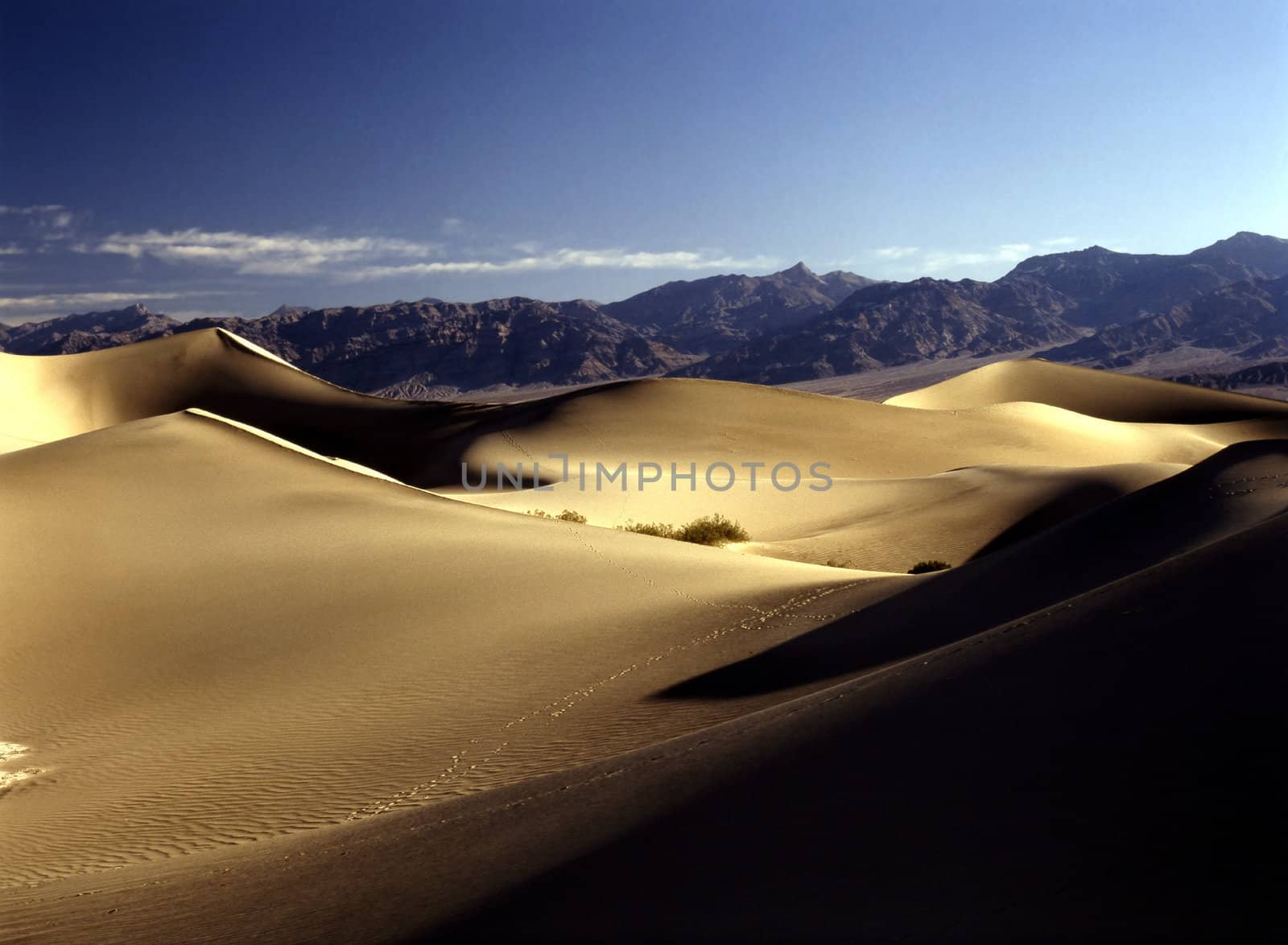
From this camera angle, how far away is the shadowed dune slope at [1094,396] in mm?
60344

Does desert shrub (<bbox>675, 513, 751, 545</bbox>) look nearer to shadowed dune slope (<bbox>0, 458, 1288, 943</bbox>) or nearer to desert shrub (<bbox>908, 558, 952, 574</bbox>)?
desert shrub (<bbox>908, 558, 952, 574</bbox>)

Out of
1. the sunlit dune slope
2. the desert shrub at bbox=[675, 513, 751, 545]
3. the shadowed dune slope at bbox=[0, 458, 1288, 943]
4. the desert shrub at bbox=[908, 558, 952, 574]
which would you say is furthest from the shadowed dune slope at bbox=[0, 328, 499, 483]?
the shadowed dune slope at bbox=[0, 458, 1288, 943]

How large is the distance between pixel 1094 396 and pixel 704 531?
174 ft

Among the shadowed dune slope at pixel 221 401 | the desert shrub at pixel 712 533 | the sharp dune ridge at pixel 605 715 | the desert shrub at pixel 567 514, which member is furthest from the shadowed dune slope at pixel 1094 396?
the sharp dune ridge at pixel 605 715

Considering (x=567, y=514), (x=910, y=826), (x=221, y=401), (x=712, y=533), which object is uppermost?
(x=221, y=401)

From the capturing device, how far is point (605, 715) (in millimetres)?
8844

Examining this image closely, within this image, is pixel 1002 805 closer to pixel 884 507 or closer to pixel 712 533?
pixel 712 533

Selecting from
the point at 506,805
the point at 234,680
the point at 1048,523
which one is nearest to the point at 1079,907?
the point at 506,805

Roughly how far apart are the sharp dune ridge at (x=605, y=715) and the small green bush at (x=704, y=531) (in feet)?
5.43

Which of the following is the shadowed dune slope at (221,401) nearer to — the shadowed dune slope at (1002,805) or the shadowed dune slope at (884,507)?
the shadowed dune slope at (884,507)

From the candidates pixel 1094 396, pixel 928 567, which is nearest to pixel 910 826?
pixel 928 567

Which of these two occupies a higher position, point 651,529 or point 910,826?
point 910,826

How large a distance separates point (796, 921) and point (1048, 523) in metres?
20.7

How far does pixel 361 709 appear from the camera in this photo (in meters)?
9.92
